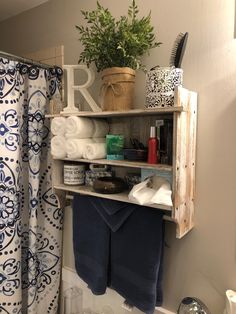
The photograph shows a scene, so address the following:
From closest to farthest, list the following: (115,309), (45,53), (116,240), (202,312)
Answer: (202,312), (116,240), (115,309), (45,53)

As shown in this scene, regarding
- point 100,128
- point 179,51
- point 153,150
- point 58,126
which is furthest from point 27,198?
point 179,51

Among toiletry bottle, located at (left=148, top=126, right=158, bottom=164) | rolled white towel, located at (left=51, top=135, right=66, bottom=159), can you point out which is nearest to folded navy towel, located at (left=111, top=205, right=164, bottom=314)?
toiletry bottle, located at (left=148, top=126, right=158, bottom=164)

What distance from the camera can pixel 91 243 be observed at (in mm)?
1204

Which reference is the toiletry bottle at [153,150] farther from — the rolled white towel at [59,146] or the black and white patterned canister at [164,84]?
the rolled white towel at [59,146]

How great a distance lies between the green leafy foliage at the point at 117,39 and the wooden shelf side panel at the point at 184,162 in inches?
10.9

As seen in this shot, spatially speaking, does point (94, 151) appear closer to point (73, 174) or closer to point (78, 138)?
point (78, 138)

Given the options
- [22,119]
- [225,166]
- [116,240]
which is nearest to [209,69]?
[225,166]

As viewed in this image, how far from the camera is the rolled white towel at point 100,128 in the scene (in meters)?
1.18

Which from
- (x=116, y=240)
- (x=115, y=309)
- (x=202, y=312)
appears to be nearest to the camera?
(x=202, y=312)

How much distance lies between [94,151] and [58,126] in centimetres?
23

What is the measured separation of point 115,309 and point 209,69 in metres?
1.24

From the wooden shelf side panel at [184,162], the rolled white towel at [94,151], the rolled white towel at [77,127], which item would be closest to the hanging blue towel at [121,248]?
the wooden shelf side panel at [184,162]

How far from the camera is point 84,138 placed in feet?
3.76

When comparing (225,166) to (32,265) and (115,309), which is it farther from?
(32,265)
